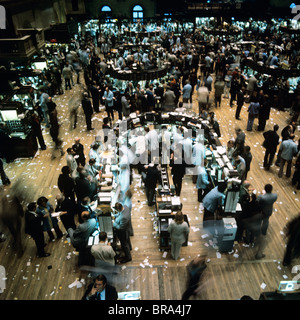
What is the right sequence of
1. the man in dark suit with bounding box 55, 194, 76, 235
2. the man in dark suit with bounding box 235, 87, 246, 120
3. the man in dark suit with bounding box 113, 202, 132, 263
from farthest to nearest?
the man in dark suit with bounding box 235, 87, 246, 120
the man in dark suit with bounding box 55, 194, 76, 235
the man in dark suit with bounding box 113, 202, 132, 263

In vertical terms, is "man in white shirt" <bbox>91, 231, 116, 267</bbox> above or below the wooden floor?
above

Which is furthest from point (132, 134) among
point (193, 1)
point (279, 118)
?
point (193, 1)

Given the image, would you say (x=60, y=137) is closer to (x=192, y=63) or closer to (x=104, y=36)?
(x=192, y=63)

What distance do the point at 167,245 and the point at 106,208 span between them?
1623 millimetres

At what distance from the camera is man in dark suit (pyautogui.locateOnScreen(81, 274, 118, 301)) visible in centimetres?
355

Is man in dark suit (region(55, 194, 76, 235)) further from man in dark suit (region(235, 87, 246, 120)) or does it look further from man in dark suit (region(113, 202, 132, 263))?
man in dark suit (region(235, 87, 246, 120))

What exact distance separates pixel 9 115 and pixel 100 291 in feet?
21.0

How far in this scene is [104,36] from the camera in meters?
21.4

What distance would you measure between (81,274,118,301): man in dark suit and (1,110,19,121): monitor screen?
20.3 ft

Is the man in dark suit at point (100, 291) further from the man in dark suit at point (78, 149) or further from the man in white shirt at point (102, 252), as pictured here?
the man in dark suit at point (78, 149)

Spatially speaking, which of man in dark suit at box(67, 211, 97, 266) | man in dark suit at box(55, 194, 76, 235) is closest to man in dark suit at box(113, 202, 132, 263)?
man in dark suit at box(67, 211, 97, 266)

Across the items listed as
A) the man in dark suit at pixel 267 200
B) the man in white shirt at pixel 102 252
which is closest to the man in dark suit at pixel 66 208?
the man in white shirt at pixel 102 252

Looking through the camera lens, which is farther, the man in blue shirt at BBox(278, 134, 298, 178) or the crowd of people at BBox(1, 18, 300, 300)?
the man in blue shirt at BBox(278, 134, 298, 178)

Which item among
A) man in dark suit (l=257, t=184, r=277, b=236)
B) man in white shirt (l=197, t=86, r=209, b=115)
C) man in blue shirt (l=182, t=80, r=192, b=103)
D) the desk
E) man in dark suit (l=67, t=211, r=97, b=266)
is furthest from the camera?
man in blue shirt (l=182, t=80, r=192, b=103)
